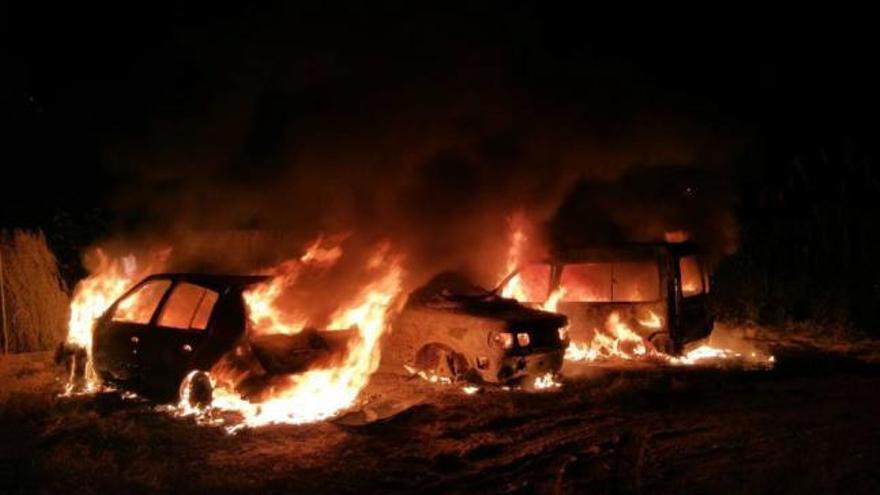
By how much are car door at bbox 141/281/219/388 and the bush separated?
446 cm

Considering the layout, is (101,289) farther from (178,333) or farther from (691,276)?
(691,276)

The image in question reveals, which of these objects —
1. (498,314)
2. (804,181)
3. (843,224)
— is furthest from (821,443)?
(804,181)

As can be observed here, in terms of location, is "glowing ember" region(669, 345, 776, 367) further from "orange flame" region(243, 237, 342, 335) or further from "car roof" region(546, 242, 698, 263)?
"orange flame" region(243, 237, 342, 335)

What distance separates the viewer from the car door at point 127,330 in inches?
344

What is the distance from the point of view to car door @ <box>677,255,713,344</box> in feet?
35.2

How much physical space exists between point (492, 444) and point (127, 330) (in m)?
4.43

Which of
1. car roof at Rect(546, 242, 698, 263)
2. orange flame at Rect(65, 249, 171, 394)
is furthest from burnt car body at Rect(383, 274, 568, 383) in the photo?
orange flame at Rect(65, 249, 171, 394)

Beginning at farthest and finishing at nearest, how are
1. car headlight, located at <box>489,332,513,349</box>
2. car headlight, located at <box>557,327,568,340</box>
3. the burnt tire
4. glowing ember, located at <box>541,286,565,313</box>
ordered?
glowing ember, located at <box>541,286,565,313</box> < car headlight, located at <box>557,327,568,340</box> < the burnt tire < car headlight, located at <box>489,332,513,349</box>

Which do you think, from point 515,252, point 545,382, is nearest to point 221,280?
point 545,382

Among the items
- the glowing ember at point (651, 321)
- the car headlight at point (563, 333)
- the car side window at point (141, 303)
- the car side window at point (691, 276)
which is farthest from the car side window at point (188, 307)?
the car side window at point (691, 276)

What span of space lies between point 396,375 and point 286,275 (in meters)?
2.23

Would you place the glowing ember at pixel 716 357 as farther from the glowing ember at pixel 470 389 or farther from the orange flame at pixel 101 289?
the orange flame at pixel 101 289

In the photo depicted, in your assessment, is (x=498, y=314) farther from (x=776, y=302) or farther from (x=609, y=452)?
(x=776, y=302)

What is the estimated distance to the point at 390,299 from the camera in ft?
33.2
